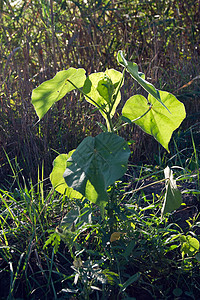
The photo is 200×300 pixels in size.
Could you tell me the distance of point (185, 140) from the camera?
8.72 ft

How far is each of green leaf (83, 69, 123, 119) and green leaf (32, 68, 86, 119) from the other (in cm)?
5

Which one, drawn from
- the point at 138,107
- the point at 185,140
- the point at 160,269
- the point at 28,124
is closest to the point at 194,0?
the point at 185,140

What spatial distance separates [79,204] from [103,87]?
51 cm

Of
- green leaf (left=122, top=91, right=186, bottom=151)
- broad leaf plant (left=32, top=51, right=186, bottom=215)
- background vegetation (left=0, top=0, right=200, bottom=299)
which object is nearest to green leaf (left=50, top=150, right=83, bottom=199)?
broad leaf plant (left=32, top=51, right=186, bottom=215)

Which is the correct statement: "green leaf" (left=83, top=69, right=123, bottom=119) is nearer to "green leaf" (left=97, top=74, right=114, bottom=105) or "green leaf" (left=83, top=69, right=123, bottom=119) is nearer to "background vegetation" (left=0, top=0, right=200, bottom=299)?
"green leaf" (left=97, top=74, right=114, bottom=105)

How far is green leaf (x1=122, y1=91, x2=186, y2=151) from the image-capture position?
53.3 inches

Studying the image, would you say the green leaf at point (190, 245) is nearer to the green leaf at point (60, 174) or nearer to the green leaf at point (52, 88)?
the green leaf at point (60, 174)

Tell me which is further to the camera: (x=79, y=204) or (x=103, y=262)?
(x=79, y=204)

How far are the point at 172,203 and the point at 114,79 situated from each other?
19.5 inches

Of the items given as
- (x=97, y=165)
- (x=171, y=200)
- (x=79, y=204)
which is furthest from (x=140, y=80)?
(x=79, y=204)

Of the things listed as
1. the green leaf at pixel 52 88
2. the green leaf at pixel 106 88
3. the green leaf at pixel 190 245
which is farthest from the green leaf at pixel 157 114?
the green leaf at pixel 190 245

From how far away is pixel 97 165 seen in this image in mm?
1140

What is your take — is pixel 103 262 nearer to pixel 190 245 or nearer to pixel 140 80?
pixel 190 245

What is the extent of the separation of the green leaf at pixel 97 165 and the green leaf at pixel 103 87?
18 centimetres
